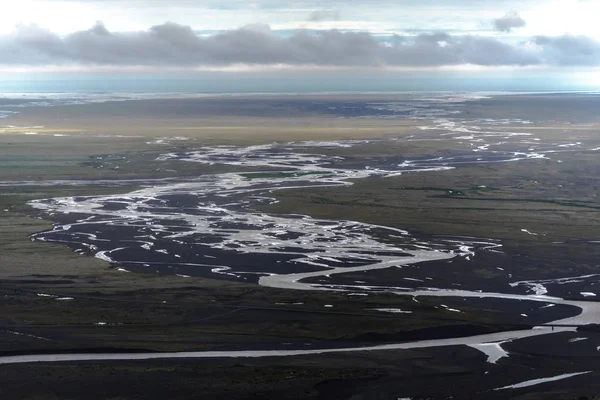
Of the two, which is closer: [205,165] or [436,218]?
[436,218]

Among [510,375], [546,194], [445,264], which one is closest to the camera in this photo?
[510,375]

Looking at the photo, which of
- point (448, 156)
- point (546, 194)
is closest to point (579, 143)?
point (448, 156)

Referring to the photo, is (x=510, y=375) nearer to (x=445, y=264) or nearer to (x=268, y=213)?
(x=445, y=264)

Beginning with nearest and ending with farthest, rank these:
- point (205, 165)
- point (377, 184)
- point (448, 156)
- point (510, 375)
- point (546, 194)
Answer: point (510, 375) < point (546, 194) < point (377, 184) < point (205, 165) < point (448, 156)

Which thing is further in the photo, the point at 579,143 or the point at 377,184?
the point at 579,143

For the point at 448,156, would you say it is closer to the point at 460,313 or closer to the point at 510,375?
the point at 460,313

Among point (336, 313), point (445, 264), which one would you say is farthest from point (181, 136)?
point (336, 313)
